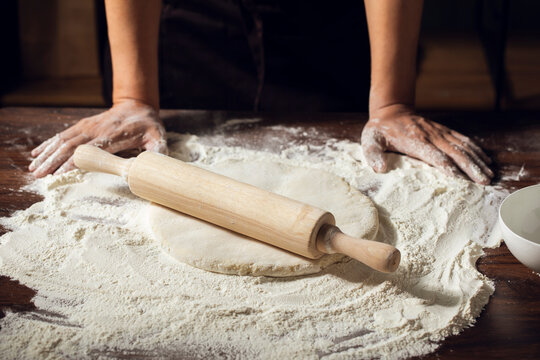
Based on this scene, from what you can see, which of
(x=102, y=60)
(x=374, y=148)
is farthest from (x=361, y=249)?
(x=102, y=60)

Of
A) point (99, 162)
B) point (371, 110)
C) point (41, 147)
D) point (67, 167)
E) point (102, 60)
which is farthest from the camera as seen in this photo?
point (102, 60)

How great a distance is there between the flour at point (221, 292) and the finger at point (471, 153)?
0.09 meters

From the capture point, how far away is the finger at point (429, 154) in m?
1.45

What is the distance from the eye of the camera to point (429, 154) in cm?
148

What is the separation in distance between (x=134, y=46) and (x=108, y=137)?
1.07 feet

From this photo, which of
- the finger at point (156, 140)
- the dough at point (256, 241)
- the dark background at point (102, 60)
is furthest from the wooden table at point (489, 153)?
the dark background at point (102, 60)

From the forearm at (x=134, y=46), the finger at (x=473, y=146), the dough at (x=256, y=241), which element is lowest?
the dough at (x=256, y=241)

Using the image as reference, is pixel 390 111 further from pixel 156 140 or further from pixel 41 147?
pixel 41 147

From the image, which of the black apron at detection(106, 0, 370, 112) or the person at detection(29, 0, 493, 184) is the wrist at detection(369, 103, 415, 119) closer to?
the person at detection(29, 0, 493, 184)

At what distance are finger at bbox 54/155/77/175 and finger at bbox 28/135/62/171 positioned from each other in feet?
0.21

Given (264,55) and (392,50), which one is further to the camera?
(264,55)

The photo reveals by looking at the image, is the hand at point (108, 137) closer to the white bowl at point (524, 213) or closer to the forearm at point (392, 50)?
the forearm at point (392, 50)

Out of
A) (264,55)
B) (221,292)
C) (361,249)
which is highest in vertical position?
(264,55)

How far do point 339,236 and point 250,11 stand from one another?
1.14 m
